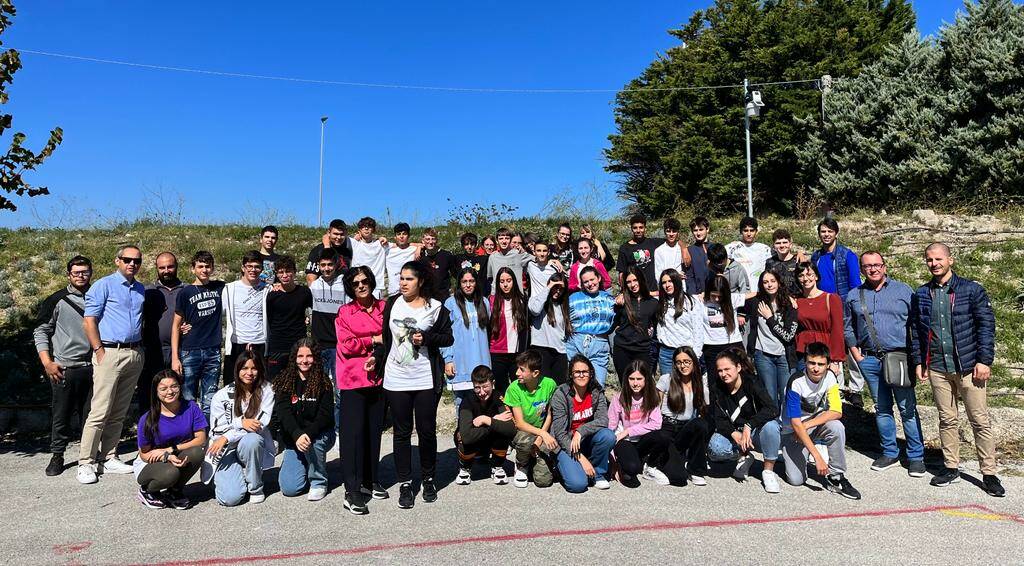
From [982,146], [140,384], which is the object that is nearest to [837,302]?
[140,384]

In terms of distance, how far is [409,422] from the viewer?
5.08 metres

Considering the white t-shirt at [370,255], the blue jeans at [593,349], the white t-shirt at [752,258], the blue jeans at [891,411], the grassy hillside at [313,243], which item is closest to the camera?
the blue jeans at [891,411]

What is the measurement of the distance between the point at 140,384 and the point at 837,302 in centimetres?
649

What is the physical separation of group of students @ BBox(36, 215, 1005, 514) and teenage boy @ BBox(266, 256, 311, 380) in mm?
15

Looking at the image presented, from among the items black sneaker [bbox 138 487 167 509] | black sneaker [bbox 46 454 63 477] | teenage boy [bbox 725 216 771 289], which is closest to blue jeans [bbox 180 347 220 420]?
black sneaker [bbox 46 454 63 477]

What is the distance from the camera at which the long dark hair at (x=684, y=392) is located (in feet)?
19.0

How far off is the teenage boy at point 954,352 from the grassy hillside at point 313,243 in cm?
292

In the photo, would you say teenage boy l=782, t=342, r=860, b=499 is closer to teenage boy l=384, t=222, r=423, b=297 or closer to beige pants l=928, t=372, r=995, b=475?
beige pants l=928, t=372, r=995, b=475

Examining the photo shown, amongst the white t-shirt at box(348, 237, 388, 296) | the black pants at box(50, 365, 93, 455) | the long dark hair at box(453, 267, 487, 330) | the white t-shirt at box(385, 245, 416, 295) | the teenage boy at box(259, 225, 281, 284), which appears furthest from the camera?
the white t-shirt at box(385, 245, 416, 295)

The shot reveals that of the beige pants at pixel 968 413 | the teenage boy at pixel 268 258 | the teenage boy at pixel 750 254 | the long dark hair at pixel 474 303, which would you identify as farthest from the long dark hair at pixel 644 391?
the teenage boy at pixel 268 258

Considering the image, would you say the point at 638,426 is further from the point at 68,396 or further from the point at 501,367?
the point at 68,396

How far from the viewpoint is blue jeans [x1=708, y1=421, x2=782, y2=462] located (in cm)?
553

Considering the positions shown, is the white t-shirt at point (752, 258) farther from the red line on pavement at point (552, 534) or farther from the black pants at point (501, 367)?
the red line on pavement at point (552, 534)

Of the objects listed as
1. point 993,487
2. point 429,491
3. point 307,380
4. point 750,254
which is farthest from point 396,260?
point 993,487
